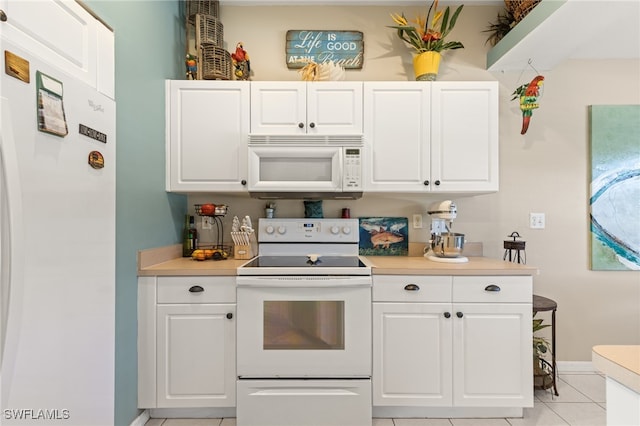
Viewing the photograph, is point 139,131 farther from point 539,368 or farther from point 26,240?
Result: point 539,368

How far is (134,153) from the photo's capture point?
5.74 ft

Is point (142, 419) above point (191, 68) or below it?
below

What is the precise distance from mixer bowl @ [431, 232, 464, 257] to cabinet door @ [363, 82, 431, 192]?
440 millimetres

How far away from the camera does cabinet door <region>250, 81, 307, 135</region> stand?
2.17 meters

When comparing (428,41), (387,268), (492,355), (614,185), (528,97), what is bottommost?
(492,355)

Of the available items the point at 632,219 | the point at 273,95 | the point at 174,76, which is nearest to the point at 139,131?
the point at 174,76

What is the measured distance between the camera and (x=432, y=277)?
6.07 feet

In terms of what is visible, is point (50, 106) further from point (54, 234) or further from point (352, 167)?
point (352, 167)

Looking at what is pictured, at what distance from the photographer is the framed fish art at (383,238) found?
2.49 meters

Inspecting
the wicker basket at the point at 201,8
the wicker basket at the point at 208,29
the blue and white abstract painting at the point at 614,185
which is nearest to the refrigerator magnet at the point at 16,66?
the wicker basket at the point at 208,29

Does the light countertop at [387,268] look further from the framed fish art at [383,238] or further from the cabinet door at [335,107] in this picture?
the cabinet door at [335,107]

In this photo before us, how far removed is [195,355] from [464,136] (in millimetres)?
2139

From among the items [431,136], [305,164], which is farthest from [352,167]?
[431,136]

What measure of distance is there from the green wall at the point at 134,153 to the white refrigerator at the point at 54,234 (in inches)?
4.6
